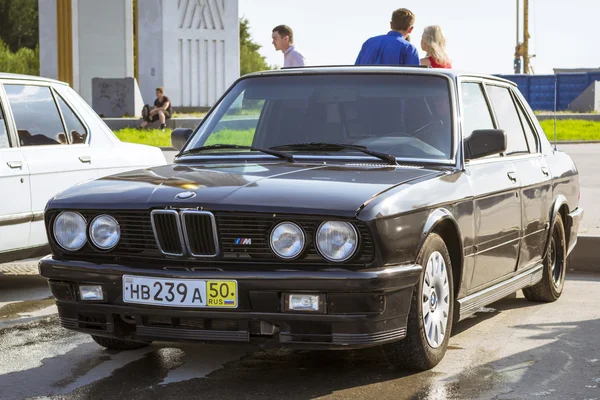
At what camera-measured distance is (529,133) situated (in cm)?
786

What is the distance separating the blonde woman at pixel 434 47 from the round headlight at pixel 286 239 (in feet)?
17.0

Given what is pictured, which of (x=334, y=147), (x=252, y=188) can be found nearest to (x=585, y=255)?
→ (x=334, y=147)

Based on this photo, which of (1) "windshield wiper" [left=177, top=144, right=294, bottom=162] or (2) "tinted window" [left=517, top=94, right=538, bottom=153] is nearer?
(1) "windshield wiper" [left=177, top=144, right=294, bottom=162]

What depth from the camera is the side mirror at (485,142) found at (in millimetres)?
6297

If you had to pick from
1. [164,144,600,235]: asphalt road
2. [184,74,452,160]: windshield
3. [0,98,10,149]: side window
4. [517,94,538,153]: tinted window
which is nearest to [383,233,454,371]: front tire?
[184,74,452,160]: windshield

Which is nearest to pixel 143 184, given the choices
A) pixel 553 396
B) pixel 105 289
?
pixel 105 289

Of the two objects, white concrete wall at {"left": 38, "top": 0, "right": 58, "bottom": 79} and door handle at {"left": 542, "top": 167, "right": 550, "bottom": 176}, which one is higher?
white concrete wall at {"left": 38, "top": 0, "right": 58, "bottom": 79}

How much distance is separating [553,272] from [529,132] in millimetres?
1010

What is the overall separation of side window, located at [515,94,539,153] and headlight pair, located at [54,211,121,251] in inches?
133

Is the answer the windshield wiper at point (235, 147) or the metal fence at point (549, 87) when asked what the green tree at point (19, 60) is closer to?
the metal fence at point (549, 87)

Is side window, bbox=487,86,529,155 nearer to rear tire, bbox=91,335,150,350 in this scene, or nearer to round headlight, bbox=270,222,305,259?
round headlight, bbox=270,222,305,259

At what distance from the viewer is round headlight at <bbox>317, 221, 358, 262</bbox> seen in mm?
5055

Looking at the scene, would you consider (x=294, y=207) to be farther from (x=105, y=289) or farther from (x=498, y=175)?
(x=498, y=175)

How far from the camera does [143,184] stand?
559cm
